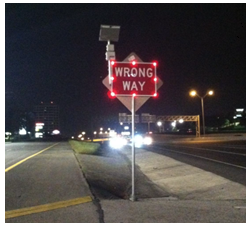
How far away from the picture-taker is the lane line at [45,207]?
8.63 m

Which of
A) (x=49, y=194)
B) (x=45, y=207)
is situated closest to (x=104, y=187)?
→ (x=49, y=194)

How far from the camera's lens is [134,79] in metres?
10.1

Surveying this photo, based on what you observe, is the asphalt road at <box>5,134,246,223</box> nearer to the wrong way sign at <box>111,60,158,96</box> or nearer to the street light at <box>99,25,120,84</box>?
the wrong way sign at <box>111,60,158,96</box>

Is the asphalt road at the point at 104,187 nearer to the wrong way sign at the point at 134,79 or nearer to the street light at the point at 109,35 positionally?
the wrong way sign at the point at 134,79

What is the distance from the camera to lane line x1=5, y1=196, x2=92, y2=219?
863 cm

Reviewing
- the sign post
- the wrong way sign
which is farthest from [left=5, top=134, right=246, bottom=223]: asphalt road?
the wrong way sign

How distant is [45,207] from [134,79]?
356 cm

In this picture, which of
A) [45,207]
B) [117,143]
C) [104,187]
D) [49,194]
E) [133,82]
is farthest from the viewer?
[117,143]

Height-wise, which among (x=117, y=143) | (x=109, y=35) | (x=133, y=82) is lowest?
(x=117, y=143)

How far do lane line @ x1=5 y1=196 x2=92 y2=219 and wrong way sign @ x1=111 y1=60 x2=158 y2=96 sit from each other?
2.60 m

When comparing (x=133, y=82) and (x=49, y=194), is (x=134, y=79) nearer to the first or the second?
(x=133, y=82)

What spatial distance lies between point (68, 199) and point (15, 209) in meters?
1.44

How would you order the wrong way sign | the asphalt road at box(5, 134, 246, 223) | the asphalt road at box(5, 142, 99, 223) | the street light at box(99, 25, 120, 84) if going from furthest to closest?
the street light at box(99, 25, 120, 84) < the wrong way sign < the asphalt road at box(5, 134, 246, 223) < the asphalt road at box(5, 142, 99, 223)

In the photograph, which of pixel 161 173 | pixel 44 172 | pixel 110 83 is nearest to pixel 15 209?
pixel 110 83
